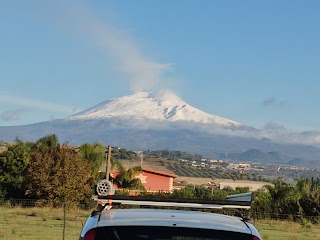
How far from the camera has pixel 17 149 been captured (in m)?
44.6

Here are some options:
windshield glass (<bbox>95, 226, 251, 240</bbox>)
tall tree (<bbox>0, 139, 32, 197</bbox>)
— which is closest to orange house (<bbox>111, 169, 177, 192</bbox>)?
tall tree (<bbox>0, 139, 32, 197</bbox>)

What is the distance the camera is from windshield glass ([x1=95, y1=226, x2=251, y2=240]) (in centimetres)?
428

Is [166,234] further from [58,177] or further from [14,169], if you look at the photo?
[14,169]

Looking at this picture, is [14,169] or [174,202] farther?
[14,169]

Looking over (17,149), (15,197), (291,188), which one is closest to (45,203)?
(15,197)

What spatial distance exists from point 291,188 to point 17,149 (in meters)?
17.5

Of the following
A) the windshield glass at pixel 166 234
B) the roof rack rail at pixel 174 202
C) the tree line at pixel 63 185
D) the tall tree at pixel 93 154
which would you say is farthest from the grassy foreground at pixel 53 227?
the windshield glass at pixel 166 234

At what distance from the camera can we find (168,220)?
4512 millimetres

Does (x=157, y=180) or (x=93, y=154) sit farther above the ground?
(x=93, y=154)

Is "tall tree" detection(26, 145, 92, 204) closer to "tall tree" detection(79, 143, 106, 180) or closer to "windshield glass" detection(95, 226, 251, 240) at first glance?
"tall tree" detection(79, 143, 106, 180)

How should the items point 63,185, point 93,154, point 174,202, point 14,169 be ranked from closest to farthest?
point 174,202, point 63,185, point 14,169, point 93,154

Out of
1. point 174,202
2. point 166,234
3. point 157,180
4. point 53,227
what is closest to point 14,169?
point 53,227

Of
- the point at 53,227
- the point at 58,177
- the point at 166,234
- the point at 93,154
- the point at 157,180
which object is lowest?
the point at 53,227

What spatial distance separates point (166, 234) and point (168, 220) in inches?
9.2
